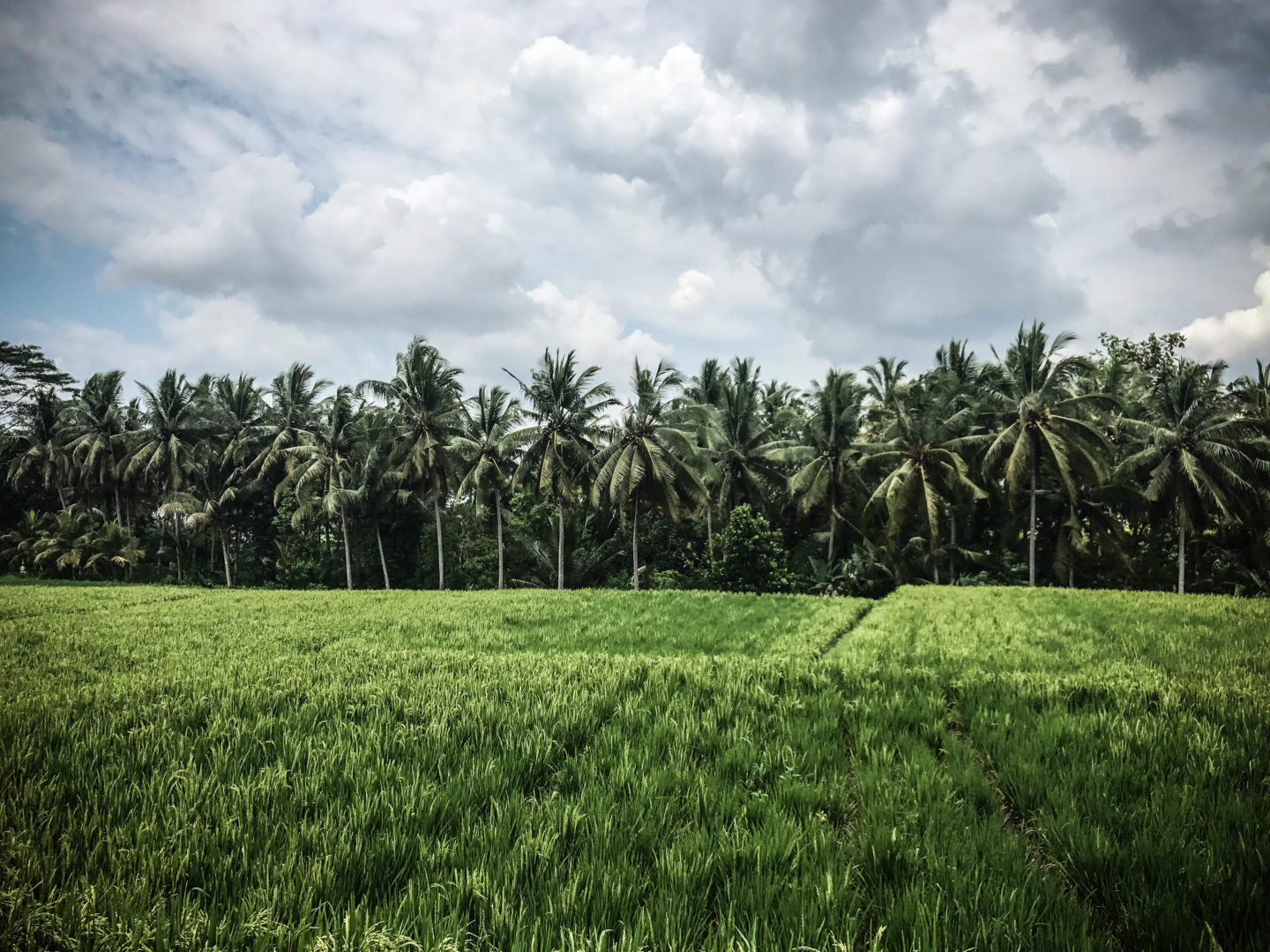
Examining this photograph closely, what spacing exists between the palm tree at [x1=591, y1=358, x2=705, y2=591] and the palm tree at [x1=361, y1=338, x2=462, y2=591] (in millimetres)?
8638

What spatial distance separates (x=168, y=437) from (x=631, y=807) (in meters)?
43.9

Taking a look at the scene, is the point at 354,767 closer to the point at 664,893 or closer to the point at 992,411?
the point at 664,893

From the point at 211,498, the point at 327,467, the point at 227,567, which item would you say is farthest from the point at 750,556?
the point at 211,498

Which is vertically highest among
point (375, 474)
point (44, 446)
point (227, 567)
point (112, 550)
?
point (44, 446)

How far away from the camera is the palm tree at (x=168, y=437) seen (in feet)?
114

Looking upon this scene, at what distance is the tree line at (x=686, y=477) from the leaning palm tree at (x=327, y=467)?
0.16 metres

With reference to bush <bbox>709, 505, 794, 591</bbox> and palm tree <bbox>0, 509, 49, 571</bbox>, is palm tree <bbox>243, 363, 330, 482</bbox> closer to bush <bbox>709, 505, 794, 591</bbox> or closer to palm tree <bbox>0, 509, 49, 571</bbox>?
palm tree <bbox>0, 509, 49, 571</bbox>

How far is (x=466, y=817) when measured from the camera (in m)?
2.90

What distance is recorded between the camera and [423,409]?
3036 cm

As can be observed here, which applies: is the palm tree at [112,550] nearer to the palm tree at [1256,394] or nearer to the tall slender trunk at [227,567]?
the tall slender trunk at [227,567]

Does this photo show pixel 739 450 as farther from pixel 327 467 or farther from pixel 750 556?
pixel 327 467

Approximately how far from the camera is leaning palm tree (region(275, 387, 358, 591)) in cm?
3069

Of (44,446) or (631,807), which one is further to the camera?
(44,446)

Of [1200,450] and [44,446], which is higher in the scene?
[44,446]
